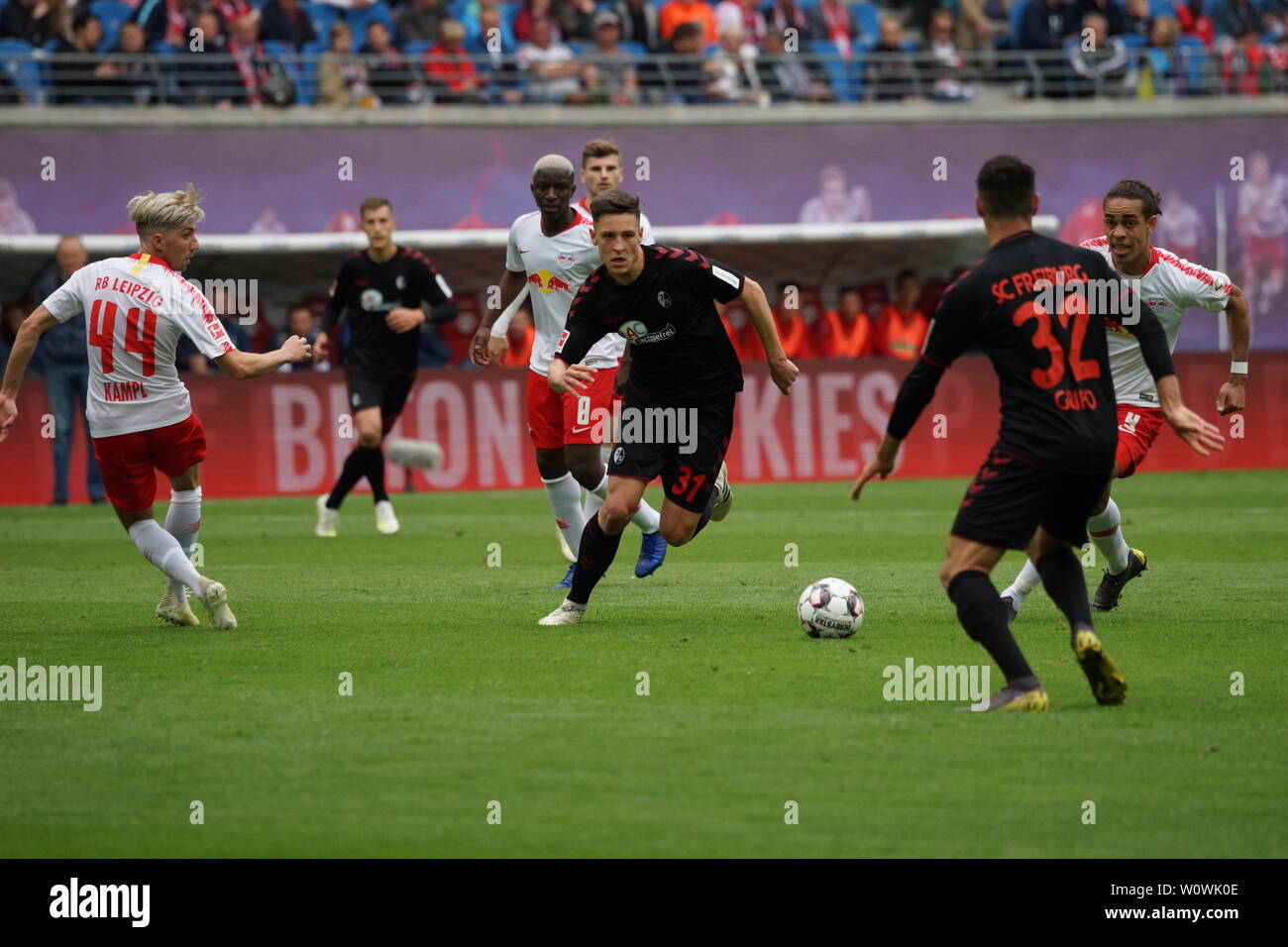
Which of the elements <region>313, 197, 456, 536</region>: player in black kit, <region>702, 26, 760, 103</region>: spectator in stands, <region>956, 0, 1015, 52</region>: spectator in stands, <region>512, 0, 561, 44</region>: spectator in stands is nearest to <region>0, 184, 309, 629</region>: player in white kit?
<region>313, 197, 456, 536</region>: player in black kit

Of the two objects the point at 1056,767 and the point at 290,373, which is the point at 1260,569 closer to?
the point at 1056,767

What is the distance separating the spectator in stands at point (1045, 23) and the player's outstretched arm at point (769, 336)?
18.5 meters

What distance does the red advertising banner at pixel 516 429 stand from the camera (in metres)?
19.5

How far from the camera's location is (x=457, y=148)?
939 inches

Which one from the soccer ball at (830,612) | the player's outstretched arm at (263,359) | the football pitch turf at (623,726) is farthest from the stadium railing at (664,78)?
the soccer ball at (830,612)

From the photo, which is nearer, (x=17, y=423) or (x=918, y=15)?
(x=17, y=423)

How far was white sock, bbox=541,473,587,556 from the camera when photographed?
455 inches

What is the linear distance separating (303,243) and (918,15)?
37.8 ft

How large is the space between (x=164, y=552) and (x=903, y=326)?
15014 millimetres

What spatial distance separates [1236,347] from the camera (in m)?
10.1

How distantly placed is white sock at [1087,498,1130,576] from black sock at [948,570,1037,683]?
290 cm

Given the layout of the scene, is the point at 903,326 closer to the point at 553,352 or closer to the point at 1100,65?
the point at 1100,65

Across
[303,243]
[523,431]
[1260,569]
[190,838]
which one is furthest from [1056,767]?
[303,243]

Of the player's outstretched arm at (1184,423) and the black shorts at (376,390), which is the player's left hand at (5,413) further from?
the black shorts at (376,390)
